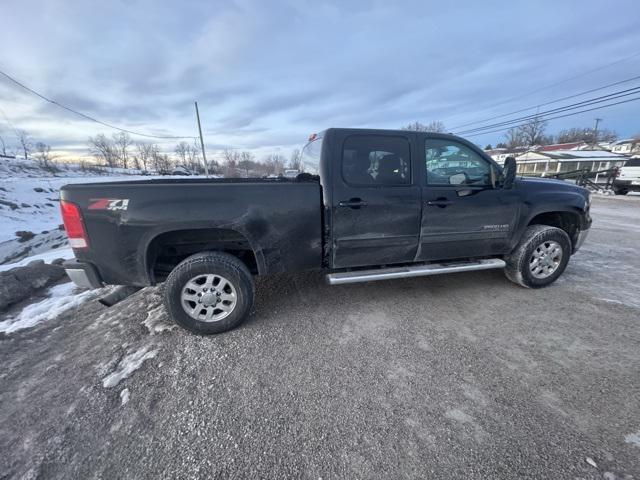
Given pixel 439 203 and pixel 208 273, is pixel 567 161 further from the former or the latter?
pixel 208 273

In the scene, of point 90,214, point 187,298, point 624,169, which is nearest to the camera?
point 90,214

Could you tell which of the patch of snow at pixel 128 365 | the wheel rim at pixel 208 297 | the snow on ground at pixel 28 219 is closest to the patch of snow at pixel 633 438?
the wheel rim at pixel 208 297

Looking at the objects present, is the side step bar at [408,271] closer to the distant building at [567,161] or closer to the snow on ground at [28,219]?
the snow on ground at [28,219]

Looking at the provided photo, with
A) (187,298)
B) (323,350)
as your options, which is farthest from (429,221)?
(187,298)

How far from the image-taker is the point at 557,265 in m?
3.81

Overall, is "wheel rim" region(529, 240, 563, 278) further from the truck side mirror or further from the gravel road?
the truck side mirror

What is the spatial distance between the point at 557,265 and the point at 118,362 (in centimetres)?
519

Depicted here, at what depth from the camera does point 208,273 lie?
2.77 meters

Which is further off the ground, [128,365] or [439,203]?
[439,203]

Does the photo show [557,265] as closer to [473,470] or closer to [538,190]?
[538,190]

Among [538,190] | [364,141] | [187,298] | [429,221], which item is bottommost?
[187,298]

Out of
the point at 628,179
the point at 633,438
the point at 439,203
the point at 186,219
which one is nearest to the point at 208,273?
the point at 186,219

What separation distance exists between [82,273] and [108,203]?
72 centimetres

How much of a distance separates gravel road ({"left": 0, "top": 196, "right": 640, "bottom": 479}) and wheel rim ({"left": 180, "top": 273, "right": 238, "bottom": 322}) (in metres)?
0.25
